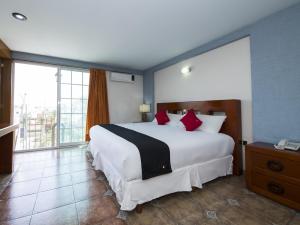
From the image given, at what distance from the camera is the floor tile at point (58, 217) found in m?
1.53

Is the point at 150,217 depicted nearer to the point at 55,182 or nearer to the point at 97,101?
the point at 55,182

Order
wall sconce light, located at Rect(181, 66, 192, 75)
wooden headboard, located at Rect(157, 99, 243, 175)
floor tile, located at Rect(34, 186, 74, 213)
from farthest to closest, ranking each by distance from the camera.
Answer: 1. wall sconce light, located at Rect(181, 66, 192, 75)
2. wooden headboard, located at Rect(157, 99, 243, 175)
3. floor tile, located at Rect(34, 186, 74, 213)

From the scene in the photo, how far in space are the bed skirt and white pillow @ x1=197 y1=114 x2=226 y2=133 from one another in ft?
1.64

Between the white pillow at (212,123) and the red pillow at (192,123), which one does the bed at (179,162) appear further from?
the red pillow at (192,123)

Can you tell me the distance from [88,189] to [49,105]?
3.18m

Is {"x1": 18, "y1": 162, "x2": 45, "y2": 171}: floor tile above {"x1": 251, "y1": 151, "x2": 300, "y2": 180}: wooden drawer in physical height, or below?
below

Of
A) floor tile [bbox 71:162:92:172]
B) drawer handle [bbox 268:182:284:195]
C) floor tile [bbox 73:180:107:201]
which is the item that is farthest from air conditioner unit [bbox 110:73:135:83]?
drawer handle [bbox 268:182:284:195]

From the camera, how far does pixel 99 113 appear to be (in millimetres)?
4691

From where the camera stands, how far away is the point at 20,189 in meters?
2.16

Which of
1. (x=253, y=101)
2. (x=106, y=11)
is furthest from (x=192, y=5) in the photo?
(x=253, y=101)

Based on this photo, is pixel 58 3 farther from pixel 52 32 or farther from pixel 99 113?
pixel 99 113

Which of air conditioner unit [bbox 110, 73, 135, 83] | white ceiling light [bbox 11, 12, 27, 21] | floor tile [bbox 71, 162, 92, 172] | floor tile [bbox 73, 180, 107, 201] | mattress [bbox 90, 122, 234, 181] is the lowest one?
floor tile [bbox 73, 180, 107, 201]

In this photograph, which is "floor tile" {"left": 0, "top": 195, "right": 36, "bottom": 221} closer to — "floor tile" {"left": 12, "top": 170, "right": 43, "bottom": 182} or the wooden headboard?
"floor tile" {"left": 12, "top": 170, "right": 43, "bottom": 182}

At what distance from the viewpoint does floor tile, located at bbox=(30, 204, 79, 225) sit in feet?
5.03
